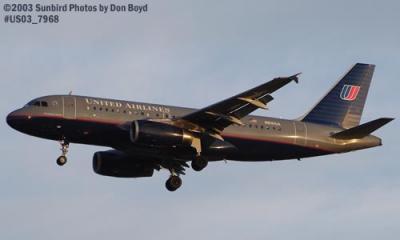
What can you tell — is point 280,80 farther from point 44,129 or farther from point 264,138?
point 44,129

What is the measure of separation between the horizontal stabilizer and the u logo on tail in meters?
5.10

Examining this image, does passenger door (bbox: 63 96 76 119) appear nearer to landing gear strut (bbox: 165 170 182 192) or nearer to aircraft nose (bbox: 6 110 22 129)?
aircraft nose (bbox: 6 110 22 129)

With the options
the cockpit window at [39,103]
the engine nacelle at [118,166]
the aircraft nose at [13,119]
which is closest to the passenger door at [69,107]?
the cockpit window at [39,103]

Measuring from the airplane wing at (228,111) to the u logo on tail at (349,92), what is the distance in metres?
11.6

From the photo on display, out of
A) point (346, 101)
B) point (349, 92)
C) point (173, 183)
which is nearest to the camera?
point (173, 183)

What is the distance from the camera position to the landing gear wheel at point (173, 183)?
5369 cm

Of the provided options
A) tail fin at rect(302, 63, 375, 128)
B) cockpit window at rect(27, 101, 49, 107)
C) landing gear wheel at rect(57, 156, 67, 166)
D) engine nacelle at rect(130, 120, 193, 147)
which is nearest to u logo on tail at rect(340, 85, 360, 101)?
tail fin at rect(302, 63, 375, 128)

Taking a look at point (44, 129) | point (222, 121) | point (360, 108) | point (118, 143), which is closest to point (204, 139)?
point (222, 121)

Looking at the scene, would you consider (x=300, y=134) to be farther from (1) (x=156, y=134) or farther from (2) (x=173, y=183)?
(1) (x=156, y=134)

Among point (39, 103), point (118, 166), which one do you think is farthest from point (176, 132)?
point (39, 103)

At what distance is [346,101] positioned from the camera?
58.5m

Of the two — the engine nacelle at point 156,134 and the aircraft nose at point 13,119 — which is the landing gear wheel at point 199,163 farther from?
the aircraft nose at point 13,119

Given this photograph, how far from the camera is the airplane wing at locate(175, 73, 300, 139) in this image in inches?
1805

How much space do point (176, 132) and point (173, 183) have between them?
18.6 feet
